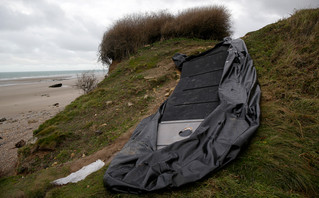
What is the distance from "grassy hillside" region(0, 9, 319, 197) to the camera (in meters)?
1.49

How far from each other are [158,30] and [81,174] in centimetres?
821

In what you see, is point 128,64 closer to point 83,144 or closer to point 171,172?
point 83,144

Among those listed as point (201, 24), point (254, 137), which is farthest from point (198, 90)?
point (201, 24)

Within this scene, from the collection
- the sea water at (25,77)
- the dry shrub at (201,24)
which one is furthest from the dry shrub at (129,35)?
the sea water at (25,77)

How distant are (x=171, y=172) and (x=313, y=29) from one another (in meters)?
4.24

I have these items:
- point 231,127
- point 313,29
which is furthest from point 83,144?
point 313,29

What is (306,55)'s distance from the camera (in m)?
3.17

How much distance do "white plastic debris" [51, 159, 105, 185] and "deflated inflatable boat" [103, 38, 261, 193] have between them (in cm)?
57

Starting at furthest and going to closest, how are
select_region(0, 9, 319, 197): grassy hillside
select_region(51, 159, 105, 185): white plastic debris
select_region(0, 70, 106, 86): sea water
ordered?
select_region(0, 70, 106, 86): sea water < select_region(51, 159, 105, 185): white plastic debris < select_region(0, 9, 319, 197): grassy hillside

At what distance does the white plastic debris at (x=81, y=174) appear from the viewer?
225cm

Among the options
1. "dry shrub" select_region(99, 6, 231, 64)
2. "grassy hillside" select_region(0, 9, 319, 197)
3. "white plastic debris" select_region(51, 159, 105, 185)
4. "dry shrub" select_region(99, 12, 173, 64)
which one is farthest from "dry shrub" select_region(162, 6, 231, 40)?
"white plastic debris" select_region(51, 159, 105, 185)

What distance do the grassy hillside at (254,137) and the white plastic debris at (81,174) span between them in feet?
0.47

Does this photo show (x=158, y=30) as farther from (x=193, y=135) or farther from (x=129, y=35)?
(x=193, y=135)

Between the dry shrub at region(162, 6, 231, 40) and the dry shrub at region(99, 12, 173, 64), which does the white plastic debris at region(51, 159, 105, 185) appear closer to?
the dry shrub at region(99, 12, 173, 64)
